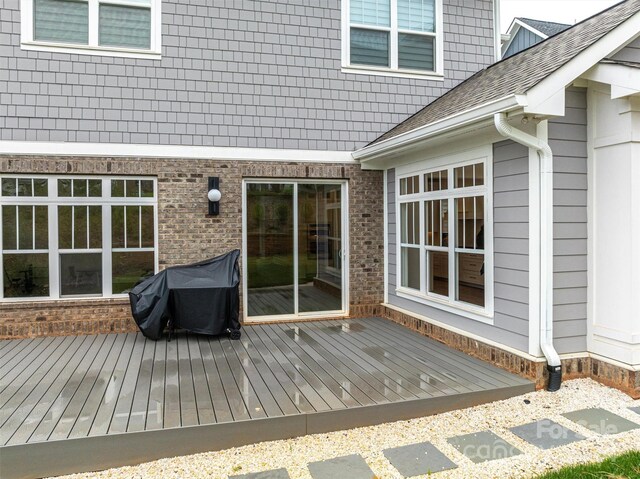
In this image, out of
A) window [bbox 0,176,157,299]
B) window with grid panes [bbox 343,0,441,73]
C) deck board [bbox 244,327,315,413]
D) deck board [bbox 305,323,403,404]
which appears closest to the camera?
deck board [bbox 244,327,315,413]

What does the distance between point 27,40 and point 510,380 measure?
7020 millimetres

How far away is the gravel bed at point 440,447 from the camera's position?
10.2 feet

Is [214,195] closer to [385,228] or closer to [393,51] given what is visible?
[385,228]

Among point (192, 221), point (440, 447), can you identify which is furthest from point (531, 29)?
point (440, 447)

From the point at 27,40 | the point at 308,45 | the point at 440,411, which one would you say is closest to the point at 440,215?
the point at 440,411

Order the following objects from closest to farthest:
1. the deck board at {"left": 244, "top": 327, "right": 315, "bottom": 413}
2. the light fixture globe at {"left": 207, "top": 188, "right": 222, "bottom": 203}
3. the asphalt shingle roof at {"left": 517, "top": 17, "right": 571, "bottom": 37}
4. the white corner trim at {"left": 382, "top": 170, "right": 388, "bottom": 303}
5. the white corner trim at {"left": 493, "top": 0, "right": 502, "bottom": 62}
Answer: the deck board at {"left": 244, "top": 327, "right": 315, "bottom": 413}
the light fixture globe at {"left": 207, "top": 188, "right": 222, "bottom": 203}
the white corner trim at {"left": 382, "top": 170, "right": 388, "bottom": 303}
the white corner trim at {"left": 493, "top": 0, "right": 502, "bottom": 62}
the asphalt shingle roof at {"left": 517, "top": 17, "right": 571, "bottom": 37}

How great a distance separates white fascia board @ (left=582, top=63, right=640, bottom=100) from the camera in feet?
13.3

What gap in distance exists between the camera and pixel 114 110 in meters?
6.39

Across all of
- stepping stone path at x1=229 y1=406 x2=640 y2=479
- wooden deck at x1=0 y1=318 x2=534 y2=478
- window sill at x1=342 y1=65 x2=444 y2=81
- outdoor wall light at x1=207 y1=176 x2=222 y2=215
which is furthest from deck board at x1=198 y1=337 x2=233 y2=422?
window sill at x1=342 y1=65 x2=444 y2=81

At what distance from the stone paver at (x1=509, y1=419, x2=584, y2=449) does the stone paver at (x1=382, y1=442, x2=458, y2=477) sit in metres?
0.73

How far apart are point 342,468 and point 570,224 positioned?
318cm

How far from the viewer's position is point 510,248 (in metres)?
4.76

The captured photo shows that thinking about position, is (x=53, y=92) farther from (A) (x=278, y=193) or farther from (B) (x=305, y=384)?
(B) (x=305, y=384)

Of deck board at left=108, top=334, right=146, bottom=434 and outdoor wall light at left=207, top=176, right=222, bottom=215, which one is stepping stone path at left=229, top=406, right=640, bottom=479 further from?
outdoor wall light at left=207, top=176, right=222, bottom=215
